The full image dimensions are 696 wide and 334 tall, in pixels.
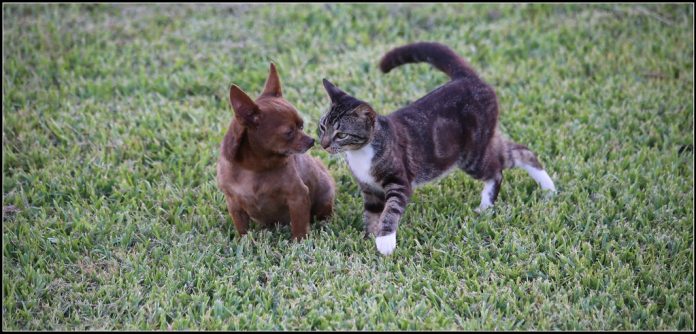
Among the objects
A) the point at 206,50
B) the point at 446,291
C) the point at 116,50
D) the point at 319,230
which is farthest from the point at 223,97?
the point at 446,291

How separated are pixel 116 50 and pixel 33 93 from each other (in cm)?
120

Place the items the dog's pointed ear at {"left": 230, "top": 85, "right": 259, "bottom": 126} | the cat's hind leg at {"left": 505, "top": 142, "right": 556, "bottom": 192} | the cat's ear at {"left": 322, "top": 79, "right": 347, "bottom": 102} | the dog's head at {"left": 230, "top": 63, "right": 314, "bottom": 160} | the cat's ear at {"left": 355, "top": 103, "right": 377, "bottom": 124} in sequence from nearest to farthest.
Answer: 1. the dog's pointed ear at {"left": 230, "top": 85, "right": 259, "bottom": 126}
2. the dog's head at {"left": 230, "top": 63, "right": 314, "bottom": 160}
3. the cat's ear at {"left": 355, "top": 103, "right": 377, "bottom": 124}
4. the cat's ear at {"left": 322, "top": 79, "right": 347, "bottom": 102}
5. the cat's hind leg at {"left": 505, "top": 142, "right": 556, "bottom": 192}

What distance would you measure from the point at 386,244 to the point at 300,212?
0.58m

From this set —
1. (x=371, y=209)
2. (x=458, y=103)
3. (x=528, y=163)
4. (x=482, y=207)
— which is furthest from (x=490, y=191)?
(x=371, y=209)

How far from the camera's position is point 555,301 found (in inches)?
174

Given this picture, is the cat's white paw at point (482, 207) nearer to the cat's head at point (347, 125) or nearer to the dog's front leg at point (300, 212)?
the cat's head at point (347, 125)

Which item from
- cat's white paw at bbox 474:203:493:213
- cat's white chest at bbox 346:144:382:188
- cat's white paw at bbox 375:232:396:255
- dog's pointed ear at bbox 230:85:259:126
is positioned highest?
dog's pointed ear at bbox 230:85:259:126

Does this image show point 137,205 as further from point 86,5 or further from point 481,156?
point 86,5

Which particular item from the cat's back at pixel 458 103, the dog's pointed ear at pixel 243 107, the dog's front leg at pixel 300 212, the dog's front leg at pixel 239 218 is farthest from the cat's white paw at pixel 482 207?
the dog's pointed ear at pixel 243 107

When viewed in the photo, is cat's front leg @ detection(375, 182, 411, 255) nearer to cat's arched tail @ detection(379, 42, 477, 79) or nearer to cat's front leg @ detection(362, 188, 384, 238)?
cat's front leg @ detection(362, 188, 384, 238)

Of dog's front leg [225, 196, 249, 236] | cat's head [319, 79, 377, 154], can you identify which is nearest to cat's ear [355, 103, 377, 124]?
cat's head [319, 79, 377, 154]

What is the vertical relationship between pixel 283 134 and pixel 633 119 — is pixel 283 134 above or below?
above

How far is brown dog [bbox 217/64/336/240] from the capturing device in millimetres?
4609

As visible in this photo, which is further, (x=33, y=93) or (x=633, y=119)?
(x=33, y=93)
